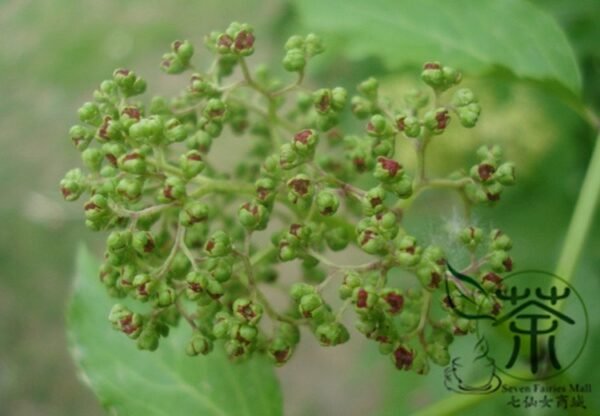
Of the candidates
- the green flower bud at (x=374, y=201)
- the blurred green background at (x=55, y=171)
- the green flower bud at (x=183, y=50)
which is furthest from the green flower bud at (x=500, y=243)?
the blurred green background at (x=55, y=171)

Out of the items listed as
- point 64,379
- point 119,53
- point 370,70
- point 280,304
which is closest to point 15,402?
point 64,379

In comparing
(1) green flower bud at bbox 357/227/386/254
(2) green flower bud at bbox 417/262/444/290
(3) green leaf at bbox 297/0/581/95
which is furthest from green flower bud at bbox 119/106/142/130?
(3) green leaf at bbox 297/0/581/95

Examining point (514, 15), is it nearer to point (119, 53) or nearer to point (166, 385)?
point (166, 385)

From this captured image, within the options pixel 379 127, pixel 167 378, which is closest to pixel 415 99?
pixel 379 127

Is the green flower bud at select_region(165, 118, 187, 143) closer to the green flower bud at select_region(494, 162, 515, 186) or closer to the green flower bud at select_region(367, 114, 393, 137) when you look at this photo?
the green flower bud at select_region(367, 114, 393, 137)

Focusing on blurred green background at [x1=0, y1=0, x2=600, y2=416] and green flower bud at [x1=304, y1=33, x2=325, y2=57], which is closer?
green flower bud at [x1=304, y1=33, x2=325, y2=57]
